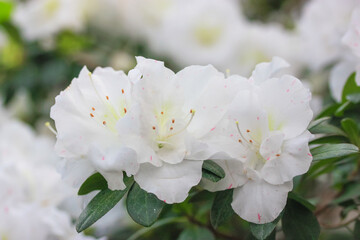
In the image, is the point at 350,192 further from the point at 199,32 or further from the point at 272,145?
the point at 199,32

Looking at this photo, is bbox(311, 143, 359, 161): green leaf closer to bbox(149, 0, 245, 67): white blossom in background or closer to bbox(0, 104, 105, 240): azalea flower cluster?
bbox(0, 104, 105, 240): azalea flower cluster

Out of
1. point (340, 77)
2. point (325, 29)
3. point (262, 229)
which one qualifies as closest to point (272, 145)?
point (262, 229)

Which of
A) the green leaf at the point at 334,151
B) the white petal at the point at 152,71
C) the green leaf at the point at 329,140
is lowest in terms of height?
the green leaf at the point at 329,140

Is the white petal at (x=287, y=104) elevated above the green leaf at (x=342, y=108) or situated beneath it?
elevated above

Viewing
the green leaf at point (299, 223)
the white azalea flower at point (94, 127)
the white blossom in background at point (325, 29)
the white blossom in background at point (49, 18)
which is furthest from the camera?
the white blossom in background at point (49, 18)

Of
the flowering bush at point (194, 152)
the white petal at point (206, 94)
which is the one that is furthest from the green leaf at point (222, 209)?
the white petal at point (206, 94)

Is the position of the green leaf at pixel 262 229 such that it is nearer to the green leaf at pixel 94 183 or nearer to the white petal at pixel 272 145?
the white petal at pixel 272 145

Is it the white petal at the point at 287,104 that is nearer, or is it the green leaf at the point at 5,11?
the white petal at the point at 287,104
